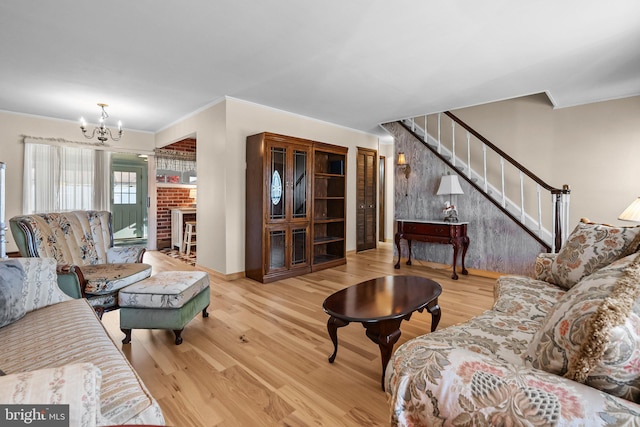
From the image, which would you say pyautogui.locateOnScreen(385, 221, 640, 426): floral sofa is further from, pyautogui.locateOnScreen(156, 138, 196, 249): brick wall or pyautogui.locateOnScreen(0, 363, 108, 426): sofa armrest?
pyautogui.locateOnScreen(156, 138, 196, 249): brick wall

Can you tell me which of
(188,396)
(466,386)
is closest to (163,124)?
(188,396)

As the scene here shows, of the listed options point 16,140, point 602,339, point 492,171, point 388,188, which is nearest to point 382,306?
point 602,339

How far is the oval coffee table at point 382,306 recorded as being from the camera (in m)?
1.70

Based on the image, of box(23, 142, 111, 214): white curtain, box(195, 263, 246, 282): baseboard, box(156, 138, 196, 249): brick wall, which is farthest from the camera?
box(156, 138, 196, 249): brick wall

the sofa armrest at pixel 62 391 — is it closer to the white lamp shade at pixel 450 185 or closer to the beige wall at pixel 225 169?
the beige wall at pixel 225 169

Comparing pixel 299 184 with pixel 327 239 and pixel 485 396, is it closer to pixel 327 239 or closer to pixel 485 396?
pixel 327 239

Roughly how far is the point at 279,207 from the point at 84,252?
6.89 ft

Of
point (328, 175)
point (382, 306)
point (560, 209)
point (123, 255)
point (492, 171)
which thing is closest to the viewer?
point (382, 306)

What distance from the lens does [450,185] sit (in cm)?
434

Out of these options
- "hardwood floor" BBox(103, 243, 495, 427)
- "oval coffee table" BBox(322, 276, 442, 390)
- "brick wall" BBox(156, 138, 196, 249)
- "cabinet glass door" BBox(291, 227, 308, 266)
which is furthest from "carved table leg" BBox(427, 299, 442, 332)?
"brick wall" BBox(156, 138, 196, 249)

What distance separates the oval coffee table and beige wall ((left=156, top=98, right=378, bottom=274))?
90.2 inches

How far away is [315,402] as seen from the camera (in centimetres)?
159

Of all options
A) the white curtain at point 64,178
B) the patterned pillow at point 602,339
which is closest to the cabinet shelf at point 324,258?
the patterned pillow at point 602,339

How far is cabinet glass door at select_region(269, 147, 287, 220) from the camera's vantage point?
389cm
